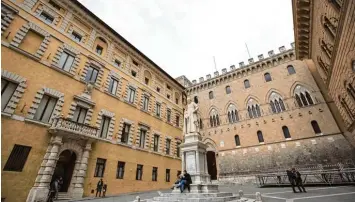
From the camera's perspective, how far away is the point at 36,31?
1230cm

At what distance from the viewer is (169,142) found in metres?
21.3

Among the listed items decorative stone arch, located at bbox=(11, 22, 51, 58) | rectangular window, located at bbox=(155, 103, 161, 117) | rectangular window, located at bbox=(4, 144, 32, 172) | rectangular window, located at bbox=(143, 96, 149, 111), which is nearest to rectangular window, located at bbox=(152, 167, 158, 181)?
rectangular window, located at bbox=(155, 103, 161, 117)

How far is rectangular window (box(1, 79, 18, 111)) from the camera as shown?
10000 mm

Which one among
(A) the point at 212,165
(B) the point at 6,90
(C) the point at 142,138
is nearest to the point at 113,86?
(C) the point at 142,138

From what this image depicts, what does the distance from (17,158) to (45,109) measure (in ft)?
10.7

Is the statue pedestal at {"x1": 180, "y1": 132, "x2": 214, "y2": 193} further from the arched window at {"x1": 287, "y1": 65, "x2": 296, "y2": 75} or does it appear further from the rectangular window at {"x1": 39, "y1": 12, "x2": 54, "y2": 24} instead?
the arched window at {"x1": 287, "y1": 65, "x2": 296, "y2": 75}

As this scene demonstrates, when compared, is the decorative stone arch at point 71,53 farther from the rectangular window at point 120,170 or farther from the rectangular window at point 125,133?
the rectangular window at point 120,170

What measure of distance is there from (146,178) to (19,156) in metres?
9.88

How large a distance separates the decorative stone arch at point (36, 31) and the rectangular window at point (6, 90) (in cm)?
251

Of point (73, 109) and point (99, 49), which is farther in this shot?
point (99, 49)

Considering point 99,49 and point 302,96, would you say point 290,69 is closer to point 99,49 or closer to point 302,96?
point 302,96

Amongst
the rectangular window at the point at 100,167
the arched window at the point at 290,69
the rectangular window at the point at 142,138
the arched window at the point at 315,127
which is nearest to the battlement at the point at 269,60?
the arched window at the point at 290,69

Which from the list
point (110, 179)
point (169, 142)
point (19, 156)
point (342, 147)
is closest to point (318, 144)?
point (342, 147)

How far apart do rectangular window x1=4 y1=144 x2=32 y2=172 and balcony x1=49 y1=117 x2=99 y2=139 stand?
1.62 metres
